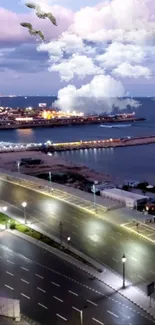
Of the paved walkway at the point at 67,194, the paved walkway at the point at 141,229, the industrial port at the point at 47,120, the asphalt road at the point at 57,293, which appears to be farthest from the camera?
the industrial port at the point at 47,120

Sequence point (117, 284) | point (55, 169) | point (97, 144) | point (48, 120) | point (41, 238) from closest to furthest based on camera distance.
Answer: point (117, 284) → point (41, 238) → point (55, 169) → point (97, 144) → point (48, 120)

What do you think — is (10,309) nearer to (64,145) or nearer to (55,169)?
(55,169)

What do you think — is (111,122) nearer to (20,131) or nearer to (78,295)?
(20,131)

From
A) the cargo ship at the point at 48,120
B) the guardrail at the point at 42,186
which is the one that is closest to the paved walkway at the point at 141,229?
the guardrail at the point at 42,186

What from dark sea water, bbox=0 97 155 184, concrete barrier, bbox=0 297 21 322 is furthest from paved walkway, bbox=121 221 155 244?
dark sea water, bbox=0 97 155 184

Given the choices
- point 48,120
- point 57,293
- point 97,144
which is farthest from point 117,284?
point 48,120

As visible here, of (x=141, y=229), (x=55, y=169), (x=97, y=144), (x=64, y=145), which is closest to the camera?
(x=141, y=229)

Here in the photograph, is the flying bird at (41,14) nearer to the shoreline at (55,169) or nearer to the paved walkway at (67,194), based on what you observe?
the paved walkway at (67,194)

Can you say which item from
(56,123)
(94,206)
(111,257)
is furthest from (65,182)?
(56,123)
